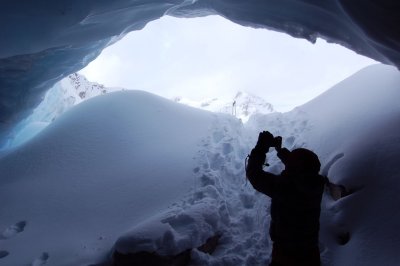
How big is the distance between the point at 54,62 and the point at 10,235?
4.20 metres

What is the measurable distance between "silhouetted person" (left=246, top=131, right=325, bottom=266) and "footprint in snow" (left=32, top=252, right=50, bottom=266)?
10.5 feet

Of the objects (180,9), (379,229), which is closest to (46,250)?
(379,229)

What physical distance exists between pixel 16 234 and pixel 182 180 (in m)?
2.69

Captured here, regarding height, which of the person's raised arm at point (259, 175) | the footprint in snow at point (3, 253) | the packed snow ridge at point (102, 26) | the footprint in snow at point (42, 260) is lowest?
the footprint in snow at point (42, 260)

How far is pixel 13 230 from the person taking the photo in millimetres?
5293

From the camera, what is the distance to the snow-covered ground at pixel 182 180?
13.3 feet

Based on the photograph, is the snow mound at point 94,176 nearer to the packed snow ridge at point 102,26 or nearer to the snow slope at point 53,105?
the packed snow ridge at point 102,26

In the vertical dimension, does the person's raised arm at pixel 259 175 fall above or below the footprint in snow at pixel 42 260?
above

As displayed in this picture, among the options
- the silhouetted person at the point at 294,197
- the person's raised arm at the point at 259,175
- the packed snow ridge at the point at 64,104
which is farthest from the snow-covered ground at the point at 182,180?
the packed snow ridge at the point at 64,104

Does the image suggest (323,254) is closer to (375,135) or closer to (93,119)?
(375,135)

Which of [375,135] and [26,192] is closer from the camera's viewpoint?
[375,135]

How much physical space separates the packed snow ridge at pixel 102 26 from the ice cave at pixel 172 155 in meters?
0.03

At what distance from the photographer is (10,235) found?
5188mm

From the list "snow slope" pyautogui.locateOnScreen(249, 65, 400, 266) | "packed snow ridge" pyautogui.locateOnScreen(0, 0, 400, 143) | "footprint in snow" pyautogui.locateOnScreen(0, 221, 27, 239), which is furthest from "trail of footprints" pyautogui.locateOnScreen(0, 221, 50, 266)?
"snow slope" pyautogui.locateOnScreen(249, 65, 400, 266)
